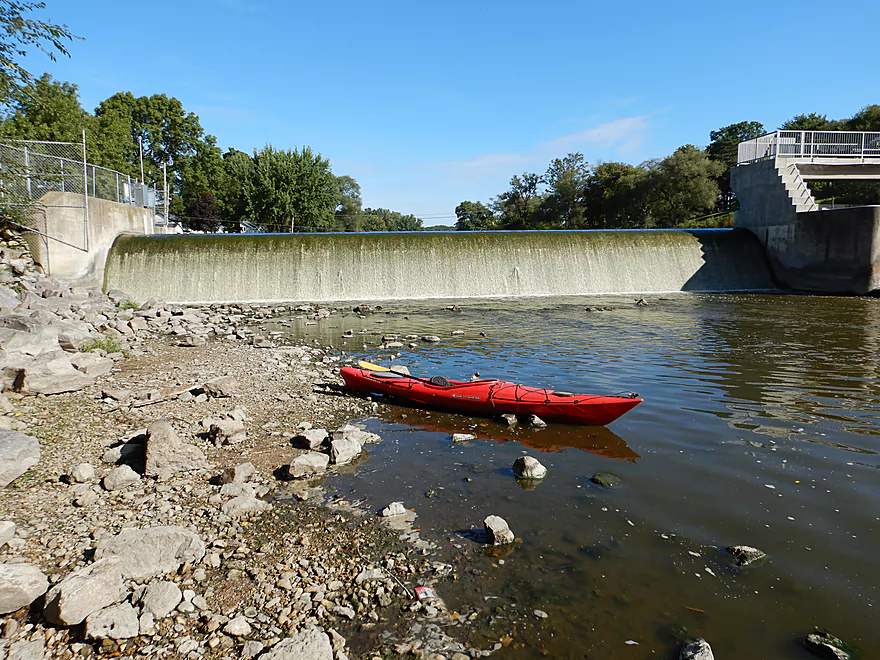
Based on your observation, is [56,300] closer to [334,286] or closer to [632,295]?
[334,286]

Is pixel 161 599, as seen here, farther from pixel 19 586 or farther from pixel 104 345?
pixel 104 345

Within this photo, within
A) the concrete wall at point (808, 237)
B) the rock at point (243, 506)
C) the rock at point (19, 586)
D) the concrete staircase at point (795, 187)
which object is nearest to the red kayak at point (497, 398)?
the rock at point (243, 506)

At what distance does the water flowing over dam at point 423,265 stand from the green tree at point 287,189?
76.4 ft

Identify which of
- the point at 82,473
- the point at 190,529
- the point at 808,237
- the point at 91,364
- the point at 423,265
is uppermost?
the point at 808,237

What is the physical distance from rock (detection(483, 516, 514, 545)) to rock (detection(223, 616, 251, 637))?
2.09 m

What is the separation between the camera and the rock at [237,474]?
18.5ft

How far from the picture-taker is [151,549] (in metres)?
4.00

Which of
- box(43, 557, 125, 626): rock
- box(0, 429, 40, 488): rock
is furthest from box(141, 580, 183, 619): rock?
box(0, 429, 40, 488): rock

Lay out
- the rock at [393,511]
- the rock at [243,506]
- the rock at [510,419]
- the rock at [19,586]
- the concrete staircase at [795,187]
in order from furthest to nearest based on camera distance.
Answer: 1. the concrete staircase at [795,187]
2. the rock at [510,419]
3. the rock at [393,511]
4. the rock at [243,506]
5. the rock at [19,586]

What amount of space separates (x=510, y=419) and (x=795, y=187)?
27246mm

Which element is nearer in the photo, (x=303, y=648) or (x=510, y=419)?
(x=303, y=648)

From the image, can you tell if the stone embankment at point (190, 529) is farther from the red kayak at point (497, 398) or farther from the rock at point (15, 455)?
the red kayak at point (497, 398)

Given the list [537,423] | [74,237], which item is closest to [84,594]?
[537,423]

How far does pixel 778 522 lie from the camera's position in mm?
5039
